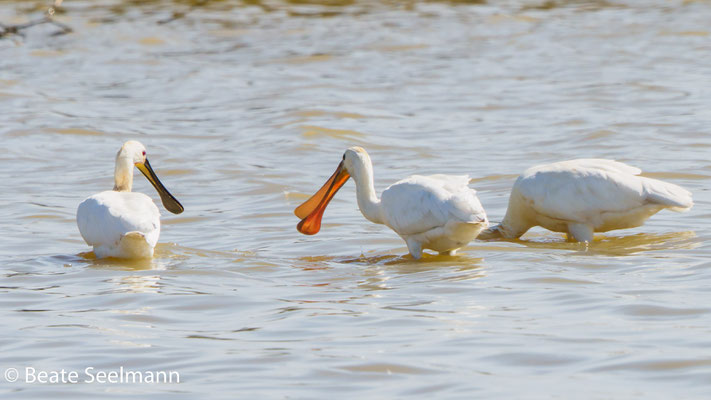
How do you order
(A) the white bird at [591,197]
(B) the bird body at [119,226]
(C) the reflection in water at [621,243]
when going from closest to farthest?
(B) the bird body at [119,226] < (C) the reflection in water at [621,243] < (A) the white bird at [591,197]

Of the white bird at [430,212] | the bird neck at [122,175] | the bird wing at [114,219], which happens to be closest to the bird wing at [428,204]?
the white bird at [430,212]

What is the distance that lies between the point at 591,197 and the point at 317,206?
201 centimetres

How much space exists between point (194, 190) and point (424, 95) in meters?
6.45

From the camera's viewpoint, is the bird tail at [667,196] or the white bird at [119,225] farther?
the bird tail at [667,196]

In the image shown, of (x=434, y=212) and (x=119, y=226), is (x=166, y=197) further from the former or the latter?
(x=434, y=212)

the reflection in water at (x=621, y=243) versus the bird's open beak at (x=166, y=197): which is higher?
the bird's open beak at (x=166, y=197)

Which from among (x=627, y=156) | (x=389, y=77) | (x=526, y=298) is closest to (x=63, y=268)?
(x=526, y=298)

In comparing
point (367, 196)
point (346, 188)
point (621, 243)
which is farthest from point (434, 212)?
point (346, 188)

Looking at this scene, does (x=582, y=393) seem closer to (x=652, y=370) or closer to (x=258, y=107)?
(x=652, y=370)

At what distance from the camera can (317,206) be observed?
9562 millimetres

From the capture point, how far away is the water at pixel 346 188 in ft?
18.9

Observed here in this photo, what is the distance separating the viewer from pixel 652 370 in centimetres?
541

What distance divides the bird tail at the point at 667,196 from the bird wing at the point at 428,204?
1302 mm

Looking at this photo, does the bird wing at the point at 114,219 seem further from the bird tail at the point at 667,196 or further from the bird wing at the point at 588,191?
the bird tail at the point at 667,196
